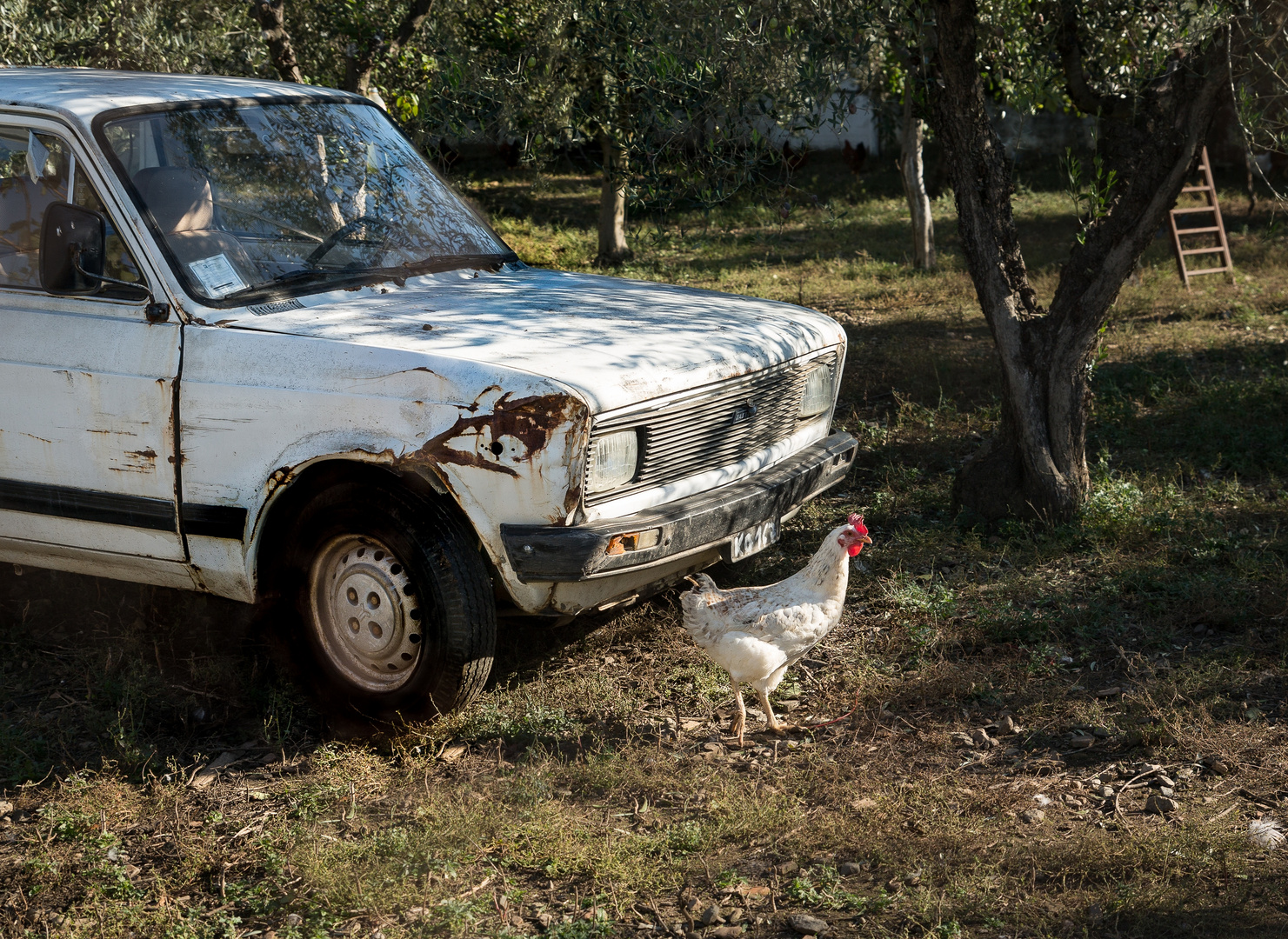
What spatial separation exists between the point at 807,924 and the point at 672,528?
132cm

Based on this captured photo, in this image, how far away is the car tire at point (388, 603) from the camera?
381 centimetres

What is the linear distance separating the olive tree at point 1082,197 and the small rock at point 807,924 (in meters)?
3.26

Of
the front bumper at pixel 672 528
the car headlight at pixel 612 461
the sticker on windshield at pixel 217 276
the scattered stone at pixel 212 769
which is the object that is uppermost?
the sticker on windshield at pixel 217 276

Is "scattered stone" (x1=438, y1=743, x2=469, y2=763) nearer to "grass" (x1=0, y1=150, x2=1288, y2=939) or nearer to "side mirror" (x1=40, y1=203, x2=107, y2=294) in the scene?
"grass" (x1=0, y1=150, x2=1288, y2=939)

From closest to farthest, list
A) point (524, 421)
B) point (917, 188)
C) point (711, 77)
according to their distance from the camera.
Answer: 1. point (524, 421)
2. point (711, 77)
3. point (917, 188)

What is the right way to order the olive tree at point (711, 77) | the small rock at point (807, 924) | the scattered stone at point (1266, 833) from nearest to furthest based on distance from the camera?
the small rock at point (807, 924) → the scattered stone at point (1266, 833) → the olive tree at point (711, 77)

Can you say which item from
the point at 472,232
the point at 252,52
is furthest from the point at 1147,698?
the point at 252,52

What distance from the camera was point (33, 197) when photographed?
439 centimetres

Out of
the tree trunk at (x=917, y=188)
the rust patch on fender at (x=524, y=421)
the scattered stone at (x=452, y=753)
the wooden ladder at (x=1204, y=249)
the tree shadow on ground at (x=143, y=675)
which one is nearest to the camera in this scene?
the rust patch on fender at (x=524, y=421)

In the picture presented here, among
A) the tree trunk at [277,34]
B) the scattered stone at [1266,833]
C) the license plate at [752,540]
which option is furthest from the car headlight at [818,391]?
the tree trunk at [277,34]

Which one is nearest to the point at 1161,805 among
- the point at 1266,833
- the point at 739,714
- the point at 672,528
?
the point at 1266,833

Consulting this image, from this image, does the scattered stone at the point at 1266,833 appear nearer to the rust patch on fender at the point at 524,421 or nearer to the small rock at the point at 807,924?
the small rock at the point at 807,924

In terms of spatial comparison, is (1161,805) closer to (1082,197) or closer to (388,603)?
(388,603)

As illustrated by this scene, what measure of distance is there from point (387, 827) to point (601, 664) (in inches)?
53.7
